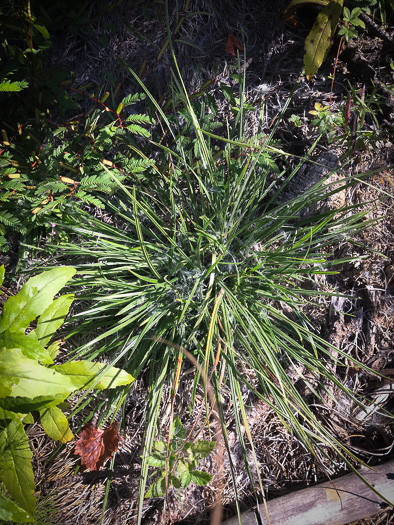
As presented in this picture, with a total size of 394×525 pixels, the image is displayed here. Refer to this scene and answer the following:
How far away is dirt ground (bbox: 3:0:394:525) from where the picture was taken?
1.60 metres

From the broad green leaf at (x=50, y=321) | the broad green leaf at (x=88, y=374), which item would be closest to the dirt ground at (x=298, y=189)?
the broad green leaf at (x=88, y=374)

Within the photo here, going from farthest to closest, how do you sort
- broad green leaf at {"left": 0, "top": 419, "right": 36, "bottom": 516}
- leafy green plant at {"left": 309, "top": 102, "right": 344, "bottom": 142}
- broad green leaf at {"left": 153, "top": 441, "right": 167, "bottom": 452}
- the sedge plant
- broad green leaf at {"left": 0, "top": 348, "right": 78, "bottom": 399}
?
leafy green plant at {"left": 309, "top": 102, "right": 344, "bottom": 142} < broad green leaf at {"left": 153, "top": 441, "right": 167, "bottom": 452} < the sedge plant < broad green leaf at {"left": 0, "top": 419, "right": 36, "bottom": 516} < broad green leaf at {"left": 0, "top": 348, "right": 78, "bottom": 399}

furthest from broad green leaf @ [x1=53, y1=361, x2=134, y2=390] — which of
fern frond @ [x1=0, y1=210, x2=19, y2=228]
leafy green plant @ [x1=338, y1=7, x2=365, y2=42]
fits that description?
leafy green plant @ [x1=338, y1=7, x2=365, y2=42]

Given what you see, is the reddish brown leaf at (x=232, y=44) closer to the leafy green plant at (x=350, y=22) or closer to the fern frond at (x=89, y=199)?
the leafy green plant at (x=350, y=22)

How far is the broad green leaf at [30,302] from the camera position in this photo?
45.6 inches

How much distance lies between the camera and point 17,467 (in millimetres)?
1198

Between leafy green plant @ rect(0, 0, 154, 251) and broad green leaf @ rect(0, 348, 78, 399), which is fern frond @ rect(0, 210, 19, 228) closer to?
leafy green plant @ rect(0, 0, 154, 251)

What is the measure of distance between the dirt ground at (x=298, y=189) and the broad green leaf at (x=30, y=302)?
646 millimetres

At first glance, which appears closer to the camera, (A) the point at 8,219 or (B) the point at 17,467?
(B) the point at 17,467

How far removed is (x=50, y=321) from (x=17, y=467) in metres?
0.45

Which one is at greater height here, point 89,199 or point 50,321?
point 89,199

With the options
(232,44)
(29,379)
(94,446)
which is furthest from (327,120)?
(94,446)

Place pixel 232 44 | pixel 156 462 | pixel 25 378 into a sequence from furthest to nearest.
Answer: pixel 232 44 < pixel 156 462 < pixel 25 378

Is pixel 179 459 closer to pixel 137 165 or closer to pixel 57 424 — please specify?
pixel 57 424
